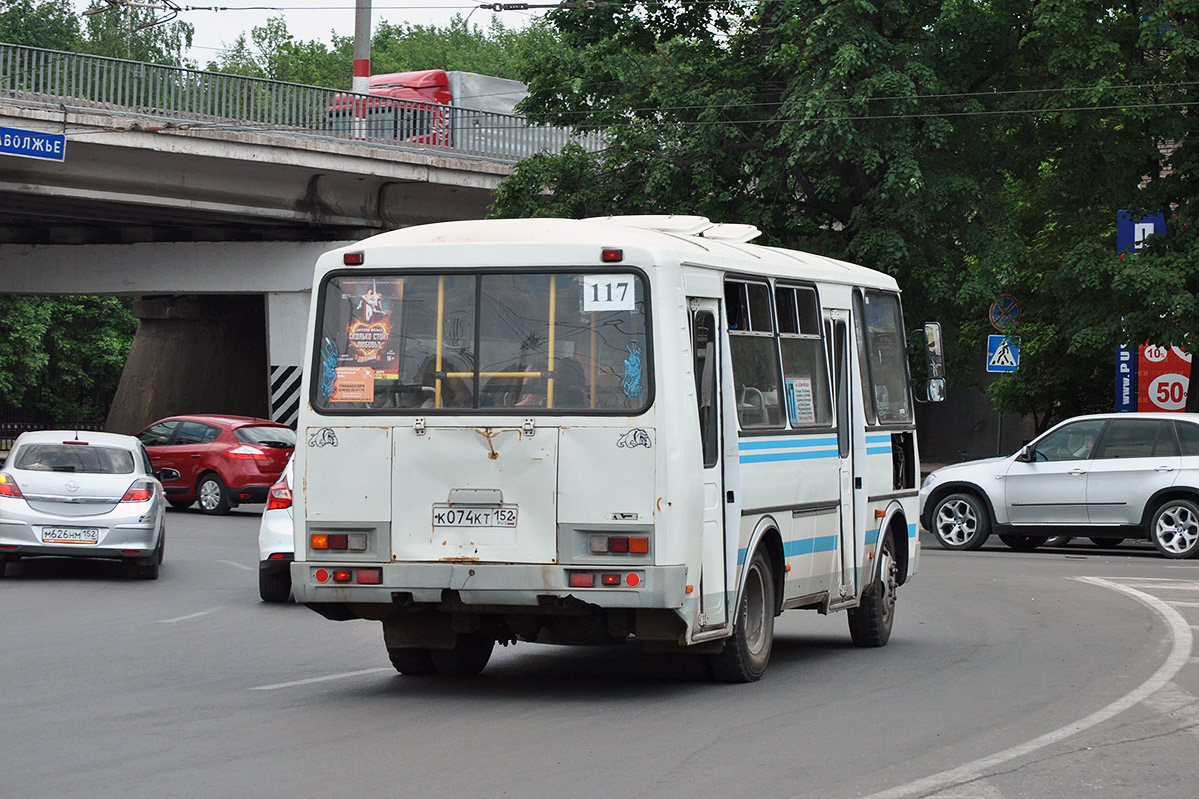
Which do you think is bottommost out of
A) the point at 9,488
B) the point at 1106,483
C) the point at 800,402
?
the point at 1106,483

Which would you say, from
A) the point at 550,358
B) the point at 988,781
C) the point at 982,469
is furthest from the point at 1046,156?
the point at 988,781

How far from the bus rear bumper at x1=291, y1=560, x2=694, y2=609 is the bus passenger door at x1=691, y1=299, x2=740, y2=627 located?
0.35 m

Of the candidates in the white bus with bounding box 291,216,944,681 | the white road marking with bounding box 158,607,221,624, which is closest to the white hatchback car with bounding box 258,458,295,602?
the white road marking with bounding box 158,607,221,624

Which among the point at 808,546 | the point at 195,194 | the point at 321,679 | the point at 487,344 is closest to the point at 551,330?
the point at 487,344

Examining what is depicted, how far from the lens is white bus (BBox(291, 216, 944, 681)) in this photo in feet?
31.2

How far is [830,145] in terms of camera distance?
27141 millimetres

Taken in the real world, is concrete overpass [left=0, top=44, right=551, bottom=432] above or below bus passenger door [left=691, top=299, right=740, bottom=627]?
above

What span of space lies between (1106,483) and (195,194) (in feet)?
61.0

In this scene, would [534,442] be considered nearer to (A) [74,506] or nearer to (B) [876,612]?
(B) [876,612]

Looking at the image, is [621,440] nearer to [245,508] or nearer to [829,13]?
[829,13]

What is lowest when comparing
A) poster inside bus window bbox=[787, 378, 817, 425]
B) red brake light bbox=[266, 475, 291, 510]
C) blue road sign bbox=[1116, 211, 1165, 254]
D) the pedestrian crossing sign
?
red brake light bbox=[266, 475, 291, 510]

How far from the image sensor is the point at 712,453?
1003cm

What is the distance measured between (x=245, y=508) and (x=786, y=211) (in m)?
11.4

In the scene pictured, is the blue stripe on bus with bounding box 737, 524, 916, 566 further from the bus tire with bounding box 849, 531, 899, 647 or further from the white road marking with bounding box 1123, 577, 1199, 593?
the white road marking with bounding box 1123, 577, 1199, 593
